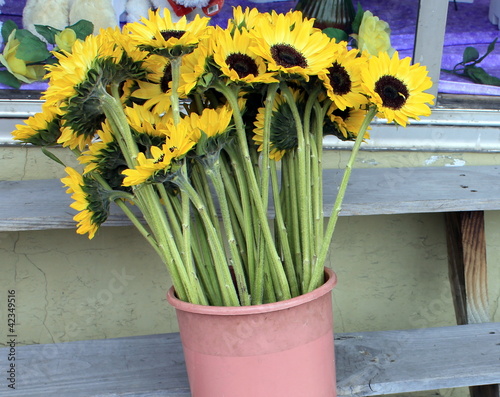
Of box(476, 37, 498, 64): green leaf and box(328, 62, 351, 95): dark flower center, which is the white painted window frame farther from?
box(328, 62, 351, 95): dark flower center

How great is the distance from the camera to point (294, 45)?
596 mm

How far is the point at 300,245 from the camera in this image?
68 centimetres

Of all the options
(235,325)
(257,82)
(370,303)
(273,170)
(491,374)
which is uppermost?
(257,82)

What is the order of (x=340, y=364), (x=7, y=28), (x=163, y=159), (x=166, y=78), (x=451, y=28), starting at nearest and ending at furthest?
1. (x=163, y=159)
2. (x=166, y=78)
3. (x=340, y=364)
4. (x=7, y=28)
5. (x=451, y=28)

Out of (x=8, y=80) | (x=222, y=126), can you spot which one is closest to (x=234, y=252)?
(x=222, y=126)

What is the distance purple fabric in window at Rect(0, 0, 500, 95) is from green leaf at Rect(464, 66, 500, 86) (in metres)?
0.01

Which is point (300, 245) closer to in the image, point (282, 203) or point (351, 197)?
point (282, 203)

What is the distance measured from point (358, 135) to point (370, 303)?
693 millimetres

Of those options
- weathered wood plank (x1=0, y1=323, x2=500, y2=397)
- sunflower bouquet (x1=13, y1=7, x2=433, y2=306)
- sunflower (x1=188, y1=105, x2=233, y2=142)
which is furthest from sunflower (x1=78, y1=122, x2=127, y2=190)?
weathered wood plank (x1=0, y1=323, x2=500, y2=397)

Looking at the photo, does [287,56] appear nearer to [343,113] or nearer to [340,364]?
[343,113]

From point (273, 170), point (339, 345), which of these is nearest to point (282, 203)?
point (273, 170)

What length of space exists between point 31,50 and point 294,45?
0.68 meters

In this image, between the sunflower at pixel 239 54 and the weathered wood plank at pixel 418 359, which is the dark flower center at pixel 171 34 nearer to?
the sunflower at pixel 239 54

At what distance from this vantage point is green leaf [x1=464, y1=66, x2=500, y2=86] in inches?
48.9
